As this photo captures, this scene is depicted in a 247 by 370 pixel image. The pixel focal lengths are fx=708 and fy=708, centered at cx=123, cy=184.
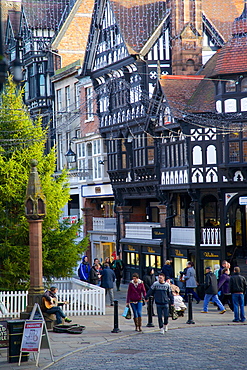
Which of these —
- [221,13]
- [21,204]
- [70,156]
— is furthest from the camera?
[70,156]

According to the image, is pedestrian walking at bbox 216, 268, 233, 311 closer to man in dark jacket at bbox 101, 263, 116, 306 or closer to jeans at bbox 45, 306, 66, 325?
man in dark jacket at bbox 101, 263, 116, 306

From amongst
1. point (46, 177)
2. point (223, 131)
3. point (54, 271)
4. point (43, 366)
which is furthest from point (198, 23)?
point (43, 366)

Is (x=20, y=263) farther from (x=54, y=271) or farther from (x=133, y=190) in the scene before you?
(x=133, y=190)

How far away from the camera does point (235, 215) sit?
3288 centimetres

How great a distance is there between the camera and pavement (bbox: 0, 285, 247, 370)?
54.6ft

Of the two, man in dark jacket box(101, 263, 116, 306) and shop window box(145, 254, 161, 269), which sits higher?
shop window box(145, 254, 161, 269)

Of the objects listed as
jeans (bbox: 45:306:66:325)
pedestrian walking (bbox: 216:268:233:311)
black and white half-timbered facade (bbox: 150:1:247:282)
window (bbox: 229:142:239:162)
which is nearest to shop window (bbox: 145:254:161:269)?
black and white half-timbered facade (bbox: 150:1:247:282)

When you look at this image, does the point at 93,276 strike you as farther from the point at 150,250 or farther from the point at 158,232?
the point at 150,250

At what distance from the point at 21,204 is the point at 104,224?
651 inches

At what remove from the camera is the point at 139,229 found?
127ft

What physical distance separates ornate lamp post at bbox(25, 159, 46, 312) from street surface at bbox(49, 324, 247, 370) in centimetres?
346

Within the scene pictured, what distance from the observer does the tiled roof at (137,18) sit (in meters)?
37.8

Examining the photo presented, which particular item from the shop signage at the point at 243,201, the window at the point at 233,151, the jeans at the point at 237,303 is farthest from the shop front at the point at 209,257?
the jeans at the point at 237,303

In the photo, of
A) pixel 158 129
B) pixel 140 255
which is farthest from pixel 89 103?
pixel 140 255
